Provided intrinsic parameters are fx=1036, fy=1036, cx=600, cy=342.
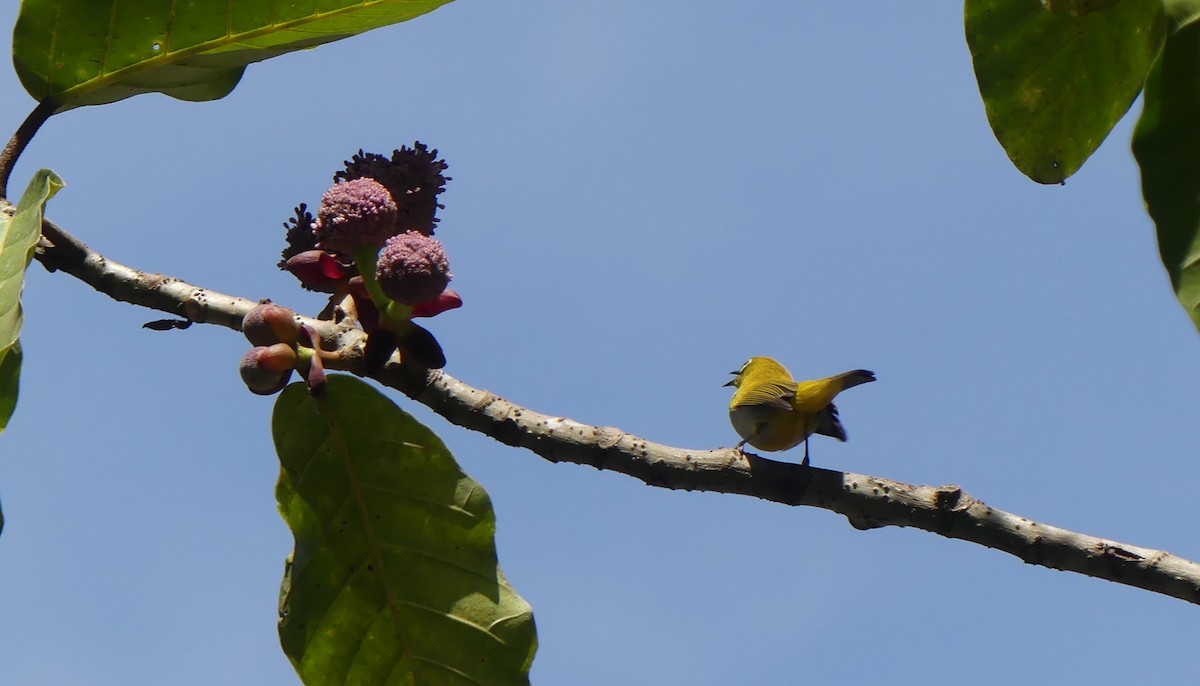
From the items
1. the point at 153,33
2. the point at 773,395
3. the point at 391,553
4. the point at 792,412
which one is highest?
the point at 773,395

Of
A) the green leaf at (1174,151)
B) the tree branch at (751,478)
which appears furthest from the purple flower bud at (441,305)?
the green leaf at (1174,151)

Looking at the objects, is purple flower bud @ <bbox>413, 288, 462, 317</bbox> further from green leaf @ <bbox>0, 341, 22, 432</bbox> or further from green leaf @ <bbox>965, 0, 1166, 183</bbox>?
green leaf @ <bbox>965, 0, 1166, 183</bbox>

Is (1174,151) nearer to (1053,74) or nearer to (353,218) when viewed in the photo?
(1053,74)

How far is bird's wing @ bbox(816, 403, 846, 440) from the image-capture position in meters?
4.32

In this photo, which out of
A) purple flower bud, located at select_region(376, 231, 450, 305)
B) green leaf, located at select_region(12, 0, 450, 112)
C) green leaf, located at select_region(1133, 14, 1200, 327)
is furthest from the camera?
green leaf, located at select_region(12, 0, 450, 112)

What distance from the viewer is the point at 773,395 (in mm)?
4418

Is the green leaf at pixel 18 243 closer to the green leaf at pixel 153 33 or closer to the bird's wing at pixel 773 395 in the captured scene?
the green leaf at pixel 153 33

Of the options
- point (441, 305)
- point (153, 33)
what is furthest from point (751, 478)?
point (153, 33)

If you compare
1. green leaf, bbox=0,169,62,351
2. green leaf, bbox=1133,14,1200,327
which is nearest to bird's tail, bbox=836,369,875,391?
green leaf, bbox=1133,14,1200,327

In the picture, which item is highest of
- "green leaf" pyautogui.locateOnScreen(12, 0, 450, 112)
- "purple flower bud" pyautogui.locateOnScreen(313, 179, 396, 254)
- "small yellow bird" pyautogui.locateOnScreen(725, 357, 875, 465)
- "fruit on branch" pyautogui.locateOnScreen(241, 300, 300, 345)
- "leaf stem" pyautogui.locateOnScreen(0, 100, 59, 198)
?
"small yellow bird" pyautogui.locateOnScreen(725, 357, 875, 465)

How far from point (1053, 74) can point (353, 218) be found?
1.47 m

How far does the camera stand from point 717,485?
1.85 m

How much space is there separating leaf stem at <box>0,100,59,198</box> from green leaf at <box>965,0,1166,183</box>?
1868mm

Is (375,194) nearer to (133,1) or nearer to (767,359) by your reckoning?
(133,1)
